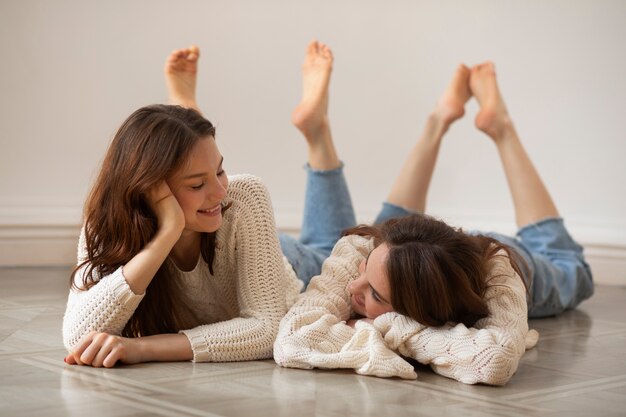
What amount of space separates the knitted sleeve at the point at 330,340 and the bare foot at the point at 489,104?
2.88ft

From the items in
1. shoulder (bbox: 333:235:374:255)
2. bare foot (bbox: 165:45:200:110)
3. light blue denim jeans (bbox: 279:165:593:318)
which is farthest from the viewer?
bare foot (bbox: 165:45:200:110)

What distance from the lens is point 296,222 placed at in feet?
9.96

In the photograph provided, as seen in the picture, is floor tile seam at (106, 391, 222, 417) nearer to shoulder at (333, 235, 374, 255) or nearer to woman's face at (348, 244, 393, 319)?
woman's face at (348, 244, 393, 319)

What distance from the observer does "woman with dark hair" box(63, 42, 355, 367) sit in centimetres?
150

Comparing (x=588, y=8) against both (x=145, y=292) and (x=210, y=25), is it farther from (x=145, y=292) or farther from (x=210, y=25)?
(x=145, y=292)

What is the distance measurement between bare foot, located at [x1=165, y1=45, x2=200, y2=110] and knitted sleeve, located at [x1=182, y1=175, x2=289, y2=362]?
70 cm

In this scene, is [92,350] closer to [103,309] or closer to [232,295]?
[103,309]

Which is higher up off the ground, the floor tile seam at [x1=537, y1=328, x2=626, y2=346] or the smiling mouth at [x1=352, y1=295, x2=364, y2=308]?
the smiling mouth at [x1=352, y1=295, x2=364, y2=308]

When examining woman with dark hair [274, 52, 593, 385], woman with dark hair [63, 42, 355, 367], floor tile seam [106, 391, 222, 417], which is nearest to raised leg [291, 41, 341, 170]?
woman with dark hair [274, 52, 593, 385]

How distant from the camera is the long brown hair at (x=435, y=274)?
1497 mm

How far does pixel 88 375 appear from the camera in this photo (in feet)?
4.63

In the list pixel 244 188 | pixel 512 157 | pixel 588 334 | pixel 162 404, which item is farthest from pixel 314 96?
pixel 162 404

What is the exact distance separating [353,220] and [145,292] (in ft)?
2.74

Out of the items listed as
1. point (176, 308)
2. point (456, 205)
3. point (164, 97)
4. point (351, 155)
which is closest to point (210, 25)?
point (164, 97)
